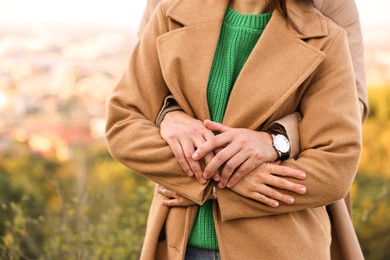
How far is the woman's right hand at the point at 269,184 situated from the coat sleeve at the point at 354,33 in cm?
51

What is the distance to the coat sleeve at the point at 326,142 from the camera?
1419 millimetres

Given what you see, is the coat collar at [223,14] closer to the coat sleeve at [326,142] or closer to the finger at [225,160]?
the coat sleeve at [326,142]

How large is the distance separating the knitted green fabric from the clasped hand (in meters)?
0.10

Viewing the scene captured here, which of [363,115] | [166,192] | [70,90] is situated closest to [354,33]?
[363,115]

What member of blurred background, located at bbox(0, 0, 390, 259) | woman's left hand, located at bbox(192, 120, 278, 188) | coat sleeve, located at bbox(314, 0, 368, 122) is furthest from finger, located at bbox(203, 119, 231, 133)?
Result: blurred background, located at bbox(0, 0, 390, 259)

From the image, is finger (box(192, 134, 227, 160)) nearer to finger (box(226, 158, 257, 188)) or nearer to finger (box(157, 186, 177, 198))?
finger (box(226, 158, 257, 188))

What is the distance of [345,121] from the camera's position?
142 centimetres

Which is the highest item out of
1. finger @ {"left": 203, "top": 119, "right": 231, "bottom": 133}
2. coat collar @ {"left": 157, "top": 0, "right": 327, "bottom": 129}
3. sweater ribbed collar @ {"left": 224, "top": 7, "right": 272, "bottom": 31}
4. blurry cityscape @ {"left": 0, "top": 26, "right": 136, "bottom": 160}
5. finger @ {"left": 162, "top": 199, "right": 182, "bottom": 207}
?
sweater ribbed collar @ {"left": 224, "top": 7, "right": 272, "bottom": 31}

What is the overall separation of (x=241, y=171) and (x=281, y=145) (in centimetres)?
12

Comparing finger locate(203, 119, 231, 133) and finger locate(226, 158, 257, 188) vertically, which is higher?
finger locate(203, 119, 231, 133)

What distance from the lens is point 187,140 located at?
1.47 meters

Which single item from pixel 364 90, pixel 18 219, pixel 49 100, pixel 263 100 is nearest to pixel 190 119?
pixel 263 100

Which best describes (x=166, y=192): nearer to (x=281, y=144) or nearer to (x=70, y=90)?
(x=281, y=144)

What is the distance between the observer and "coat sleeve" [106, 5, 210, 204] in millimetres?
1488
